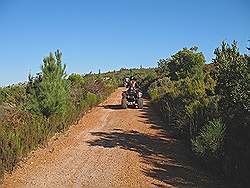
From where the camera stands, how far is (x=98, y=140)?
12.5 meters

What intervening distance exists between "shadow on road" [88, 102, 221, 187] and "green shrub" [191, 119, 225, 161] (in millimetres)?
476

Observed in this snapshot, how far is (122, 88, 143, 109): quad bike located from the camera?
2212 centimetres

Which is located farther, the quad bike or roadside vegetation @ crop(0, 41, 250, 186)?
the quad bike

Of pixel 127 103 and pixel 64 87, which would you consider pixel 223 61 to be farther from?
pixel 127 103

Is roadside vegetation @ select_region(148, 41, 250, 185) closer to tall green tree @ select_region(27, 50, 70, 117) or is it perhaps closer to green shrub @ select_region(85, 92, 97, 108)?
tall green tree @ select_region(27, 50, 70, 117)

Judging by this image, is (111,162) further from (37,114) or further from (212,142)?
(37,114)

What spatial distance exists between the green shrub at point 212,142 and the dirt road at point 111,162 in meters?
0.48

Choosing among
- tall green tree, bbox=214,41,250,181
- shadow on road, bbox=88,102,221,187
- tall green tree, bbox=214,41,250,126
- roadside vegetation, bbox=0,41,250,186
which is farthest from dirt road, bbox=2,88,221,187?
tall green tree, bbox=214,41,250,126

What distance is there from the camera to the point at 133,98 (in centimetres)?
2238

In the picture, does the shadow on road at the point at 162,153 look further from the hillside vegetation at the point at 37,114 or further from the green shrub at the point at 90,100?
the green shrub at the point at 90,100

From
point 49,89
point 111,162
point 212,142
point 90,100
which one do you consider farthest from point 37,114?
A: point 90,100

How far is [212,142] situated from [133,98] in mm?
13772

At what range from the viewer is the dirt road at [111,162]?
26.3 feet

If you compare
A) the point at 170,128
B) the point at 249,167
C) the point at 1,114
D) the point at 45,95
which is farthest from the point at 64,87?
the point at 249,167
